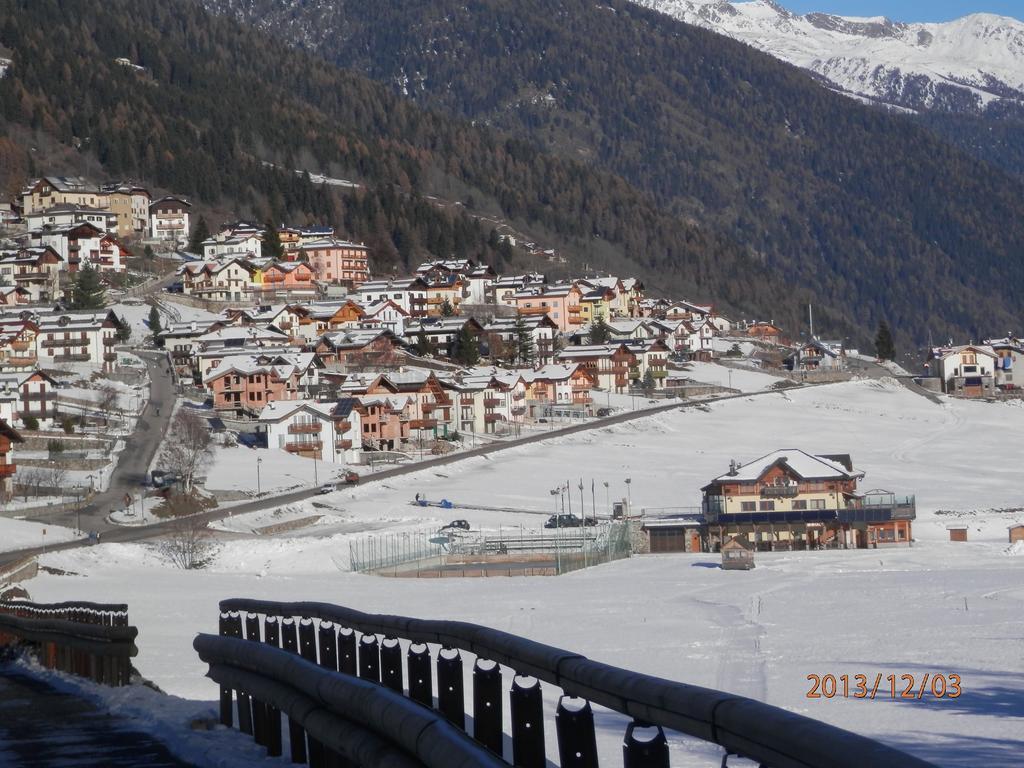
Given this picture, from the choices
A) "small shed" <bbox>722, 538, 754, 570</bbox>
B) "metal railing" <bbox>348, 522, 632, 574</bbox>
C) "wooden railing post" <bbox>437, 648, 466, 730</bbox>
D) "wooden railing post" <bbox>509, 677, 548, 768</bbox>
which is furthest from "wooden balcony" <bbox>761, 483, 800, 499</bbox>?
"wooden railing post" <bbox>509, 677, 548, 768</bbox>

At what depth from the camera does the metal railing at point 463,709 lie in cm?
541

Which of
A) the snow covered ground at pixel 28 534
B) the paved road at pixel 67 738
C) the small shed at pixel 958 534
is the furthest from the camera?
the small shed at pixel 958 534

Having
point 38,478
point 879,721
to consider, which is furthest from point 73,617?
point 38,478

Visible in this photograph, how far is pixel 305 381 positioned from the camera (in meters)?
102

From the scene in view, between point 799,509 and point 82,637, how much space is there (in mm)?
51090

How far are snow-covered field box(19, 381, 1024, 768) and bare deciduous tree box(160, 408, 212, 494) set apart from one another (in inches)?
242

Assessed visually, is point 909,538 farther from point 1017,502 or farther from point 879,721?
point 879,721

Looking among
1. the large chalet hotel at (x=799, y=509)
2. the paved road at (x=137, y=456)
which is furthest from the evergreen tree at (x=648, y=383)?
the large chalet hotel at (x=799, y=509)

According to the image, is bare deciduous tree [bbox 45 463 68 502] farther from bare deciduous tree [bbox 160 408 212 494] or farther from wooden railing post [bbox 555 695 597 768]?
wooden railing post [bbox 555 695 597 768]

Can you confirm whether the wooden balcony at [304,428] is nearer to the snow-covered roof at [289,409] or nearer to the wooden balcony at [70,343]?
the snow-covered roof at [289,409]

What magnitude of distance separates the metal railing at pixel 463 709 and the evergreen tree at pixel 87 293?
110 meters

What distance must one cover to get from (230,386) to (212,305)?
38.6m

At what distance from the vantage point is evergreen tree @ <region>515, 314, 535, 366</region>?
126631mm

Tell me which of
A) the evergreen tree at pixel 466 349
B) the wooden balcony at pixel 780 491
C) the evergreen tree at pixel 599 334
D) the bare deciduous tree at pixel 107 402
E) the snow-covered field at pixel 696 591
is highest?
the evergreen tree at pixel 599 334
